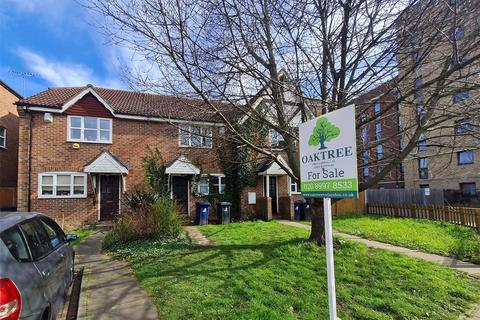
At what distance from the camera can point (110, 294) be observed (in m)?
5.56

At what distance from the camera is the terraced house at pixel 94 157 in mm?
14977

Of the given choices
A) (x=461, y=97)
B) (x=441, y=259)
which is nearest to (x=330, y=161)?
(x=461, y=97)

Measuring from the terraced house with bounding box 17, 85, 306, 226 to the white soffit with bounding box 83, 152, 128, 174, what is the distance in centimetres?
4

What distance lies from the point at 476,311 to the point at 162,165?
14523mm

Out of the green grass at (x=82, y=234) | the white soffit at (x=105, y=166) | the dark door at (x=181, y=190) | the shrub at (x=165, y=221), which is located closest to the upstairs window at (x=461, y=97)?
the shrub at (x=165, y=221)

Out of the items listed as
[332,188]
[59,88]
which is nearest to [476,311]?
[332,188]

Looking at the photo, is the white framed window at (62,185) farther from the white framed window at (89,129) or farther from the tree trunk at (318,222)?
the tree trunk at (318,222)

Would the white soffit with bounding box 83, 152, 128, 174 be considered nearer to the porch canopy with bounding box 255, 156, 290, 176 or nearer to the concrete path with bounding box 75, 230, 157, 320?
the porch canopy with bounding box 255, 156, 290, 176

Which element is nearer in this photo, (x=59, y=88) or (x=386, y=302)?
(x=386, y=302)

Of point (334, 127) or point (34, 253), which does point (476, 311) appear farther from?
point (34, 253)

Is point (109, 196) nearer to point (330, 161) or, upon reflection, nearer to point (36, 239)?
point (36, 239)

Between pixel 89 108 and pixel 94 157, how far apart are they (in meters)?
2.40

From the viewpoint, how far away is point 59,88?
18.8 meters

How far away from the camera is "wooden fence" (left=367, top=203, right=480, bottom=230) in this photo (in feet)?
46.3
